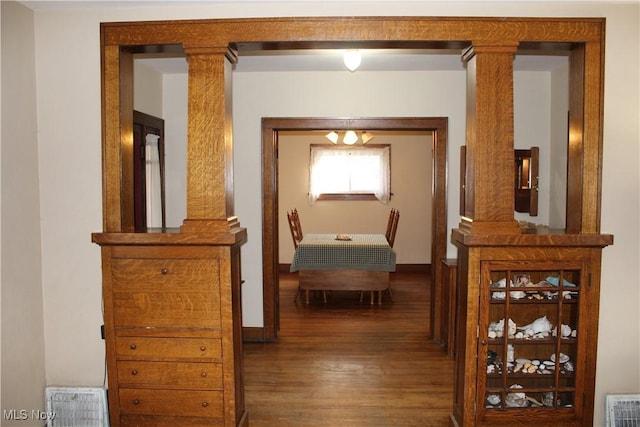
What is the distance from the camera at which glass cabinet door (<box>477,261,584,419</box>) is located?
7.86 ft

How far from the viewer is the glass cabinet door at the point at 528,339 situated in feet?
7.86

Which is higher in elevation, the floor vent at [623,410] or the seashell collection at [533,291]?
the seashell collection at [533,291]

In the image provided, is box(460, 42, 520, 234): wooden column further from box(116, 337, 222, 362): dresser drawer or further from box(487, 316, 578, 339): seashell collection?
box(116, 337, 222, 362): dresser drawer

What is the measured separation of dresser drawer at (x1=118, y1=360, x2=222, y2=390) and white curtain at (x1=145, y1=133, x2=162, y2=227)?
1766 mm

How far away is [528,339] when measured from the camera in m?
2.46

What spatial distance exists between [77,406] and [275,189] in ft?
7.71

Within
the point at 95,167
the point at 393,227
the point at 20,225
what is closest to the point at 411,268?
the point at 393,227

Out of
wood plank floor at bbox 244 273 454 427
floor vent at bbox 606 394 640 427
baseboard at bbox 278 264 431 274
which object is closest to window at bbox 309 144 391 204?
baseboard at bbox 278 264 431 274

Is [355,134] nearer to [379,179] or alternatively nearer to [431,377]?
[379,179]

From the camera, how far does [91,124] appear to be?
256 cm

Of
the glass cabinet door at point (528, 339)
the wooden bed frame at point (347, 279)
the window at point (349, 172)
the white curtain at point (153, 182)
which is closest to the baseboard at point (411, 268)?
the window at point (349, 172)

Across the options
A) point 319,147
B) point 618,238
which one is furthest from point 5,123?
point 319,147

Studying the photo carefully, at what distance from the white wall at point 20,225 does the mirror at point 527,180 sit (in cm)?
363

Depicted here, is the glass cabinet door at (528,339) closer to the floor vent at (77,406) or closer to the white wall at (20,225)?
the floor vent at (77,406)
